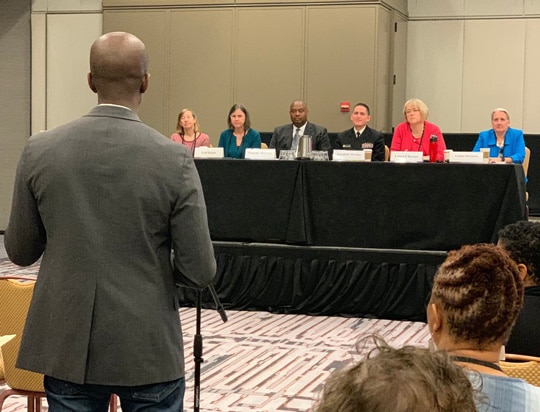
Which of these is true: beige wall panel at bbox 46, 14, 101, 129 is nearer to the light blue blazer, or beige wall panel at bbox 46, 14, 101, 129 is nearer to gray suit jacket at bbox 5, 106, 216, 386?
the light blue blazer

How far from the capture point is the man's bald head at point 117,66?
2.01 m

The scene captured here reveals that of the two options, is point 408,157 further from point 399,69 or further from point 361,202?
point 399,69

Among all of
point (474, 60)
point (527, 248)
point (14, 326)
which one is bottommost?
point (14, 326)

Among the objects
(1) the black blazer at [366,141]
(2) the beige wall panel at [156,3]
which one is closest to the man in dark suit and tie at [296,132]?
(1) the black blazer at [366,141]

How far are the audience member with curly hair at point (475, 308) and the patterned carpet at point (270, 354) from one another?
1.77 m

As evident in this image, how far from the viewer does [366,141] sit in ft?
27.3

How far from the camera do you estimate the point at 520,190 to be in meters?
6.33

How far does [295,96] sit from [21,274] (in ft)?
13.5

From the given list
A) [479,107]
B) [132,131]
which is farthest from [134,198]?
[479,107]

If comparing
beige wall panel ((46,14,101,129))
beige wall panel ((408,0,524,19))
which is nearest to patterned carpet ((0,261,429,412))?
beige wall panel ((46,14,101,129))

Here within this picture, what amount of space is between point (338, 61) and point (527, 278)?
7771 mm

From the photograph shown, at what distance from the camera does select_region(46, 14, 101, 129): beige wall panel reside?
1175 cm

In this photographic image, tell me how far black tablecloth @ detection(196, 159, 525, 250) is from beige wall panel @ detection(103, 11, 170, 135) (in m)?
4.39

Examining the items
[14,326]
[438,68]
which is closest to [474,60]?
[438,68]
